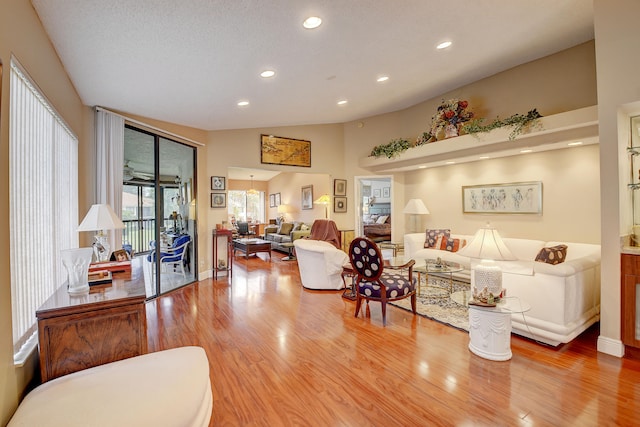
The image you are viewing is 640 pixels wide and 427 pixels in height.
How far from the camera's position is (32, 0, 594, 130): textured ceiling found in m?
2.22

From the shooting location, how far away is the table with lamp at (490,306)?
2.58 metres

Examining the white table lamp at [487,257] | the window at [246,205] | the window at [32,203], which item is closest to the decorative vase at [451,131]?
the white table lamp at [487,257]

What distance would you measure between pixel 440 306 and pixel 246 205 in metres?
10.0

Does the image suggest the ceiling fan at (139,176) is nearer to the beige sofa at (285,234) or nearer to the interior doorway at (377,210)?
the beige sofa at (285,234)

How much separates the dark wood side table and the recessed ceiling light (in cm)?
247

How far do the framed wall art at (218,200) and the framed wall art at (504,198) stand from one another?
4813 millimetres

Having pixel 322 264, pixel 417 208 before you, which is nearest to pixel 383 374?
pixel 322 264

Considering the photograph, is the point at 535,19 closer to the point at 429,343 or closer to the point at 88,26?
the point at 429,343

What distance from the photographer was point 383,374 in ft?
7.86

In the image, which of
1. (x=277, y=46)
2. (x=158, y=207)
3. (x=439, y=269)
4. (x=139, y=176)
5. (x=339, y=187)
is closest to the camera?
(x=277, y=46)

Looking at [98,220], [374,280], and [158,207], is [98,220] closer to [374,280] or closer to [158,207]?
[158,207]

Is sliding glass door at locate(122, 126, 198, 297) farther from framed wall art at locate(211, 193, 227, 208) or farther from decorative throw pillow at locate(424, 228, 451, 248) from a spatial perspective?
decorative throw pillow at locate(424, 228, 451, 248)

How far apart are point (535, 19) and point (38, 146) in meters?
4.81

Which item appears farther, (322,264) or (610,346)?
(322,264)
